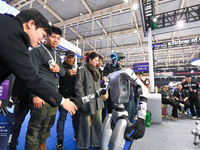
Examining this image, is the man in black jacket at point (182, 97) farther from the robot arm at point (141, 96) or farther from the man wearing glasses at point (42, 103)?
the man wearing glasses at point (42, 103)

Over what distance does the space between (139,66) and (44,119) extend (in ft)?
34.2

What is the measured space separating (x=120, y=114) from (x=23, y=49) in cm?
143

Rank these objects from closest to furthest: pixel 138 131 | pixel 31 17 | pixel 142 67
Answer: pixel 31 17
pixel 138 131
pixel 142 67

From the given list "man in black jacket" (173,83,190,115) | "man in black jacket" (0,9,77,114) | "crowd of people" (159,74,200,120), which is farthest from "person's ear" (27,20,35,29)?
"man in black jacket" (173,83,190,115)

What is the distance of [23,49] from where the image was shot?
2.15 feet

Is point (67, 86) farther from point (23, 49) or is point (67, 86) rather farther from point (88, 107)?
point (23, 49)

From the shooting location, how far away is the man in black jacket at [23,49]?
596 millimetres

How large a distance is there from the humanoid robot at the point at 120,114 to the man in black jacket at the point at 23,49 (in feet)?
2.45

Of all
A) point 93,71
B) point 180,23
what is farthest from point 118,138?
point 180,23

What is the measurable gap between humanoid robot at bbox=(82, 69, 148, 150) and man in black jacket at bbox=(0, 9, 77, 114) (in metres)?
0.75

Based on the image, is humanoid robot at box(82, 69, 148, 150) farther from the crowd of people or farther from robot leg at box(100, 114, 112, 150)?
the crowd of people

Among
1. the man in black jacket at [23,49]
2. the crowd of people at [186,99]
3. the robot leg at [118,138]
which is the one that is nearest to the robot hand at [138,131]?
the robot leg at [118,138]

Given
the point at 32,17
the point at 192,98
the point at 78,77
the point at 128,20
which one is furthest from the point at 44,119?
the point at 128,20

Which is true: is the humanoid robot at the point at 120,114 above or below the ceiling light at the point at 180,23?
below
